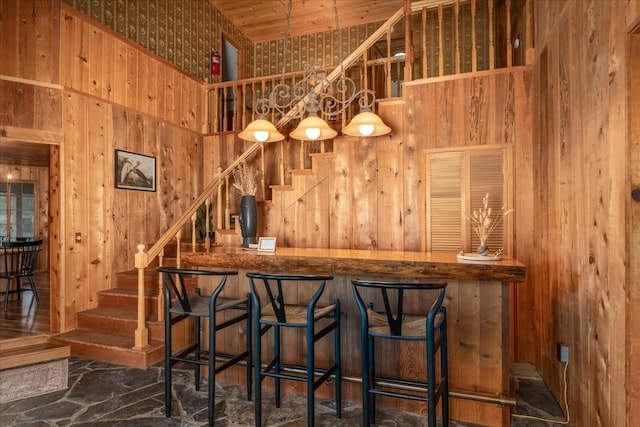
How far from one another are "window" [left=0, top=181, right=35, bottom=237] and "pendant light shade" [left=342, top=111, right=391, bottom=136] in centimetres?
844

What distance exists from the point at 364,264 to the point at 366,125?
121 cm

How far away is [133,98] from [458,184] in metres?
4.02

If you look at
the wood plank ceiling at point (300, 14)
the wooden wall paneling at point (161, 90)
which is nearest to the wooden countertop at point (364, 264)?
the wooden wall paneling at point (161, 90)

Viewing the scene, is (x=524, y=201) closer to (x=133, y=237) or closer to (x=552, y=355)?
(x=552, y=355)

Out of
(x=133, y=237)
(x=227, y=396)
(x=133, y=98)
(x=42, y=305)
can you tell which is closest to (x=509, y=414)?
(x=227, y=396)

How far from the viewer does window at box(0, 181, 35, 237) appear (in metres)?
8.16

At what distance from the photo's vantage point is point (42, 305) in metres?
5.25

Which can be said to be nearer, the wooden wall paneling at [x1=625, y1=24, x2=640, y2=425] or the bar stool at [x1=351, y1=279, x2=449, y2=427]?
the wooden wall paneling at [x1=625, y1=24, x2=640, y2=425]

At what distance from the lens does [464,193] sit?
3883 mm

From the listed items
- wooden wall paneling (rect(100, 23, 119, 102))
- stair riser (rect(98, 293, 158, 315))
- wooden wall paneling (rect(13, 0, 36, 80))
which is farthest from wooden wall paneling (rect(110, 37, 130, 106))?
stair riser (rect(98, 293, 158, 315))

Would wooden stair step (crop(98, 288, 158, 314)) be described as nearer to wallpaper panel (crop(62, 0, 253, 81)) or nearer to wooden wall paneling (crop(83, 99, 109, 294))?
wooden wall paneling (crop(83, 99, 109, 294))

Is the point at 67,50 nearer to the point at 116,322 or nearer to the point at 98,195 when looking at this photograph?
the point at 98,195

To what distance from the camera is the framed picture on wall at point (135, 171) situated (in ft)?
15.2

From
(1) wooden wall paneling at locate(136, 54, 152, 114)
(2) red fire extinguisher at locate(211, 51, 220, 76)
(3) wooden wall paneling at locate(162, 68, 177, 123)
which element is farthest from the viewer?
(2) red fire extinguisher at locate(211, 51, 220, 76)
